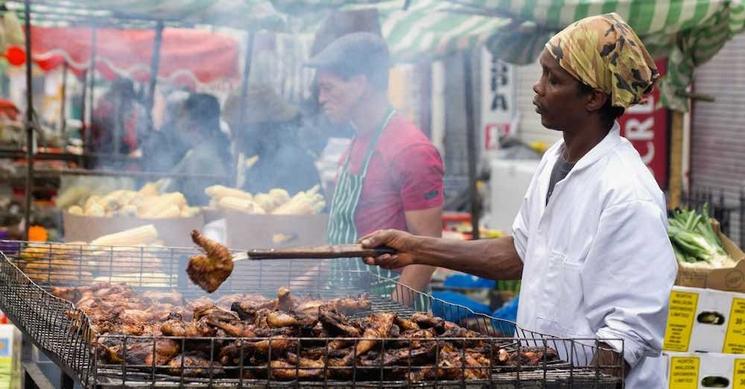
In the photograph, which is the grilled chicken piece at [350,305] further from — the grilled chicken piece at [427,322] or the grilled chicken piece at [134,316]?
the grilled chicken piece at [134,316]

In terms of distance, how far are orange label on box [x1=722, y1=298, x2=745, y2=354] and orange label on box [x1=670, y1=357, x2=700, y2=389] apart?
227mm

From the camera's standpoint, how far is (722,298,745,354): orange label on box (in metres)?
6.04

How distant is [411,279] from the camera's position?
18.4 ft

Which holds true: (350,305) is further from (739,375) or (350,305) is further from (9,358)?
(739,375)

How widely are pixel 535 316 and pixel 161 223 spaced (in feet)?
11.5

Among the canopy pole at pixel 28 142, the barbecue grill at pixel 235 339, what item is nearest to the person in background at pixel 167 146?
the canopy pole at pixel 28 142

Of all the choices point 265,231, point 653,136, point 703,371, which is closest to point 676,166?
point 703,371

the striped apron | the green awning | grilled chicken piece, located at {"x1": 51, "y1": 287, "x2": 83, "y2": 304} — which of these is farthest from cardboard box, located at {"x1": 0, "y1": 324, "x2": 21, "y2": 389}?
the green awning

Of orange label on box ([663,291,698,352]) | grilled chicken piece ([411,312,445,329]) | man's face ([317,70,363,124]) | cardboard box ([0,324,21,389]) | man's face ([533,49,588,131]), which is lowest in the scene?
cardboard box ([0,324,21,389])

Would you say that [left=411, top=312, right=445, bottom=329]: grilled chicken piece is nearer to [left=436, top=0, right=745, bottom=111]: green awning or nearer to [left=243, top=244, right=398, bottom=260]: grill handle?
[left=243, top=244, right=398, bottom=260]: grill handle

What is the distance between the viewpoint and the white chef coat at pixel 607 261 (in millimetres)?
3545

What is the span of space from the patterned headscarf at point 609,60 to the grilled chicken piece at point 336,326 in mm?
1225

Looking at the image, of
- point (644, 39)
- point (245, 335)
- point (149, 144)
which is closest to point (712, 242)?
point (644, 39)

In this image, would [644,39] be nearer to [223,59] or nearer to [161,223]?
[161,223]
